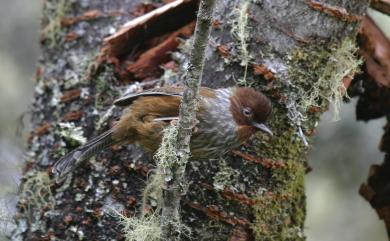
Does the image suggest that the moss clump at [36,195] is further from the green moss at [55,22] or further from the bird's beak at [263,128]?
the bird's beak at [263,128]

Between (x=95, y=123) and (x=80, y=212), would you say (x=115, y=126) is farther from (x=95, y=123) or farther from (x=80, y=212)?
(x=80, y=212)

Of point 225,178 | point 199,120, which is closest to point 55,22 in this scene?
point 199,120

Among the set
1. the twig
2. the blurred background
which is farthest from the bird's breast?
the blurred background

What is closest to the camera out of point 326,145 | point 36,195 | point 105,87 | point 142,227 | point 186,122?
point 186,122

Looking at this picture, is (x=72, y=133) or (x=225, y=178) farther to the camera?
(x=72, y=133)

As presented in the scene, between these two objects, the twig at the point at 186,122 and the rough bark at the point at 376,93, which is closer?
the twig at the point at 186,122

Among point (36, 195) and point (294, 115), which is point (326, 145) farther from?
point (36, 195)

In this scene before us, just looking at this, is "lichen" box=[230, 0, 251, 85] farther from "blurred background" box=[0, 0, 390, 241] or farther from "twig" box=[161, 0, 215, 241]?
"blurred background" box=[0, 0, 390, 241]

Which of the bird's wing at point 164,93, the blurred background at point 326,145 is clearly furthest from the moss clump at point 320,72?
the blurred background at point 326,145
